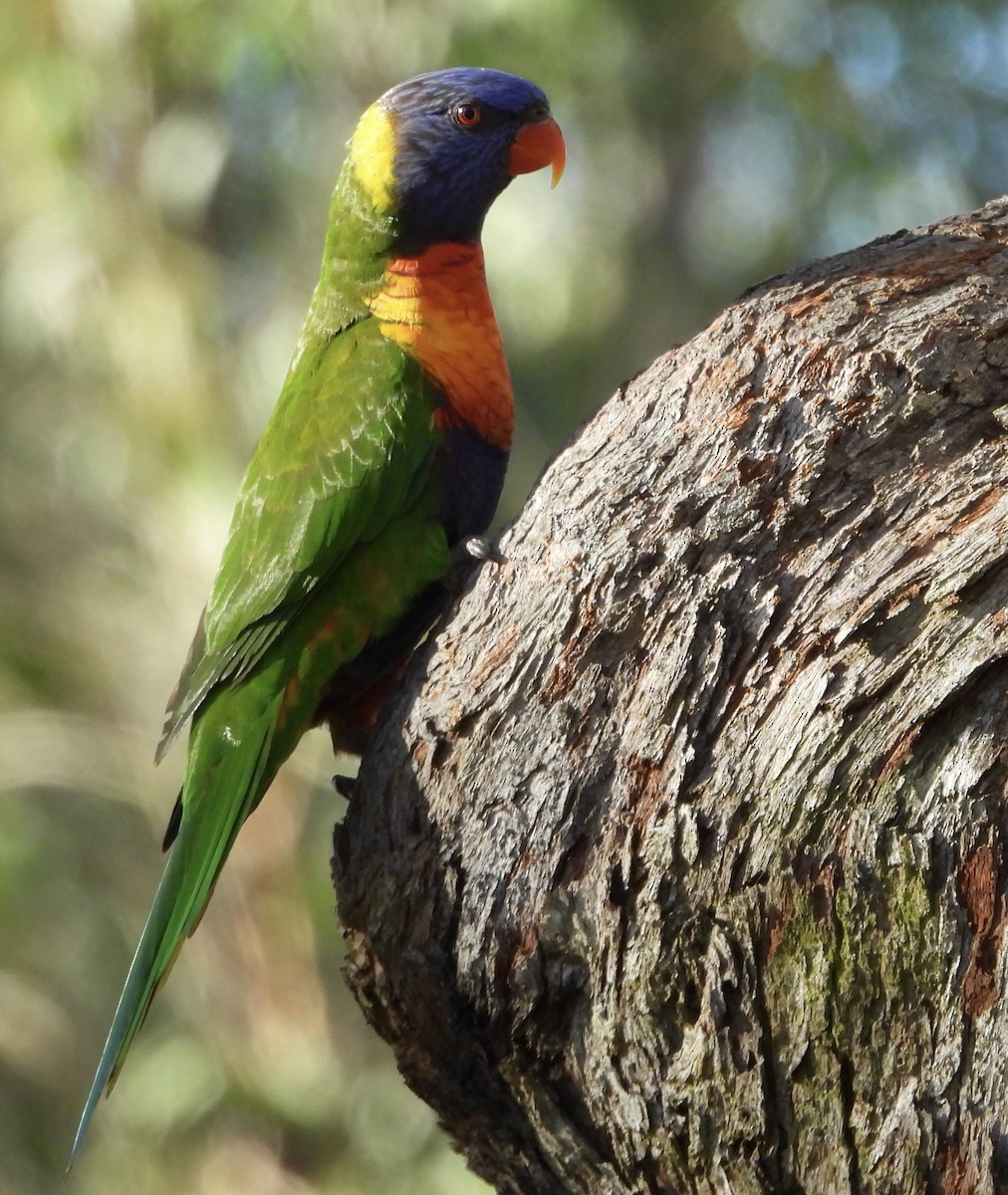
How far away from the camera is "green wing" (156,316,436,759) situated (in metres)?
2.63

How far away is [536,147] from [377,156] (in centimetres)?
41

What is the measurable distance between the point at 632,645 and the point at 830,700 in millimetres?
307

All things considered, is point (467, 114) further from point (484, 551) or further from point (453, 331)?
point (484, 551)

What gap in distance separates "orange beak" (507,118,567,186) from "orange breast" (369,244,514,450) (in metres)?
0.41

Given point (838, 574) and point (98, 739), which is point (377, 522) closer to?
point (838, 574)

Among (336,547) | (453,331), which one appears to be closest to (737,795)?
(336,547)

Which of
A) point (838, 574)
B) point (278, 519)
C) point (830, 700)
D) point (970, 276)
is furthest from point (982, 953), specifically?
point (278, 519)

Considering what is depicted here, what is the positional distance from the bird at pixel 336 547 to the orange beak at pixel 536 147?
51cm

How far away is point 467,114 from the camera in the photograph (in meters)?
3.28

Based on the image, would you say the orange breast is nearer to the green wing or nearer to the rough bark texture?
Result: the green wing

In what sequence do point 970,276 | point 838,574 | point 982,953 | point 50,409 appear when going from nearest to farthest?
point 982,953
point 838,574
point 970,276
point 50,409

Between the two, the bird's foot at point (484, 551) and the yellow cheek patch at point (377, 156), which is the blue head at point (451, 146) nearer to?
the yellow cheek patch at point (377, 156)

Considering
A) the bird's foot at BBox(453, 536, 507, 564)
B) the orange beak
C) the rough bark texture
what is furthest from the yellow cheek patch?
the rough bark texture

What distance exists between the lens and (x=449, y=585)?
2.59m
